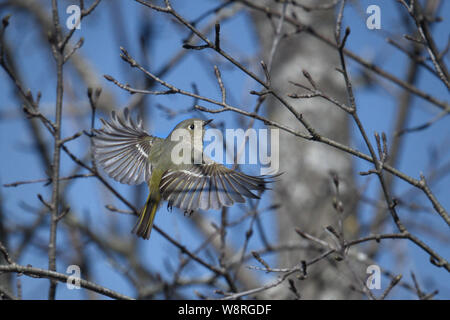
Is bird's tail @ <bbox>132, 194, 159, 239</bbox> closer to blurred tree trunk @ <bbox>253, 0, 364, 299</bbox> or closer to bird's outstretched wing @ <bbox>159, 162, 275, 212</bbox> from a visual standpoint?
bird's outstretched wing @ <bbox>159, 162, 275, 212</bbox>

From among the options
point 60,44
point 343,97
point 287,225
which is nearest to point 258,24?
point 343,97

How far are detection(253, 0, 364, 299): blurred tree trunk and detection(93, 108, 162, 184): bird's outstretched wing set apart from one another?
151 centimetres

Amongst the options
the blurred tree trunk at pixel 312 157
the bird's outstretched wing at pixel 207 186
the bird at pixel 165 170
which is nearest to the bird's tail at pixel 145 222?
the bird at pixel 165 170

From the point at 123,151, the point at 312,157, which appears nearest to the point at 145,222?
the point at 123,151

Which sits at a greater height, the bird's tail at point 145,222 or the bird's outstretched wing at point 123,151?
the bird's outstretched wing at point 123,151

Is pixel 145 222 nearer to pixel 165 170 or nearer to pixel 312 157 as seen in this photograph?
pixel 165 170

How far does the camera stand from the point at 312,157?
5.20 meters

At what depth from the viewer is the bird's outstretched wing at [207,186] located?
2.48 metres

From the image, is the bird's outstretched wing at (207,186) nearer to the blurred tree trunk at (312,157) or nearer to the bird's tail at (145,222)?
the bird's tail at (145,222)

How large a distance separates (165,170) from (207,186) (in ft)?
1.73
